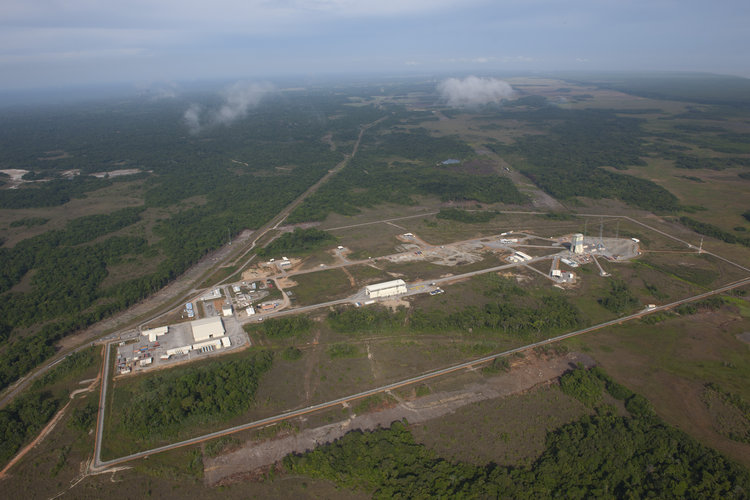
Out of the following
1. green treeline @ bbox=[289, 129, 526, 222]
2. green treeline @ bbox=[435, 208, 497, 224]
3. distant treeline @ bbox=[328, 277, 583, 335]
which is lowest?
distant treeline @ bbox=[328, 277, 583, 335]

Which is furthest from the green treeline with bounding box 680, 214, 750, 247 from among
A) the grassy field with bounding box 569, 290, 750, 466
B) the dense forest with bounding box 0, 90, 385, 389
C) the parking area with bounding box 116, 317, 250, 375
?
the dense forest with bounding box 0, 90, 385, 389

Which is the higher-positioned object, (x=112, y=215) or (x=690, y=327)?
(x=112, y=215)

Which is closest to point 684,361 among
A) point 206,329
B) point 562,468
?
point 562,468

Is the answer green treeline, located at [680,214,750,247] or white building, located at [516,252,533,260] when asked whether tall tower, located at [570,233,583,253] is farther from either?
green treeline, located at [680,214,750,247]

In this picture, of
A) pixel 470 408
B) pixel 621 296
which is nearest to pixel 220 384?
pixel 470 408

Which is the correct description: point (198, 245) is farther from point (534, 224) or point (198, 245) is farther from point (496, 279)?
point (534, 224)

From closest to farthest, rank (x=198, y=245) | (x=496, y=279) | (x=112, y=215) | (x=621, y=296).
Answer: (x=621, y=296), (x=496, y=279), (x=198, y=245), (x=112, y=215)

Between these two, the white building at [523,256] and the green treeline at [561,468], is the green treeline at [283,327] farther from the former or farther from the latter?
the white building at [523,256]

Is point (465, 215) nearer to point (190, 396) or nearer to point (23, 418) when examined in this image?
point (190, 396)
